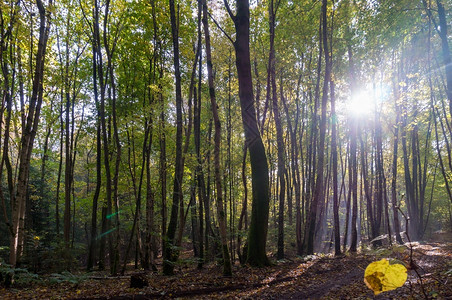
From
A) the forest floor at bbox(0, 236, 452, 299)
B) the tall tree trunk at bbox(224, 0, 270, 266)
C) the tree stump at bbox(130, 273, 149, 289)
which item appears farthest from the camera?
the tall tree trunk at bbox(224, 0, 270, 266)

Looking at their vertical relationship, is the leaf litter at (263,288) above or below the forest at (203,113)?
below

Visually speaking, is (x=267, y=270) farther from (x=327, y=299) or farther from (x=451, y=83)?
(x=451, y=83)

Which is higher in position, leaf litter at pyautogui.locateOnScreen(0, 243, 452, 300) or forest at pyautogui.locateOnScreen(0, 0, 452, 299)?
forest at pyautogui.locateOnScreen(0, 0, 452, 299)

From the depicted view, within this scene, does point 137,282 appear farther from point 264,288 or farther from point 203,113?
point 203,113

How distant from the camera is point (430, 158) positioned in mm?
22109

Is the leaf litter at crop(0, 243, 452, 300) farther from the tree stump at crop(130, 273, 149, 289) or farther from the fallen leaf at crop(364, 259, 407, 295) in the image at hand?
the fallen leaf at crop(364, 259, 407, 295)

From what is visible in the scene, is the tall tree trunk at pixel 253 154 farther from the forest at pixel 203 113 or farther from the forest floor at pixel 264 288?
the forest floor at pixel 264 288

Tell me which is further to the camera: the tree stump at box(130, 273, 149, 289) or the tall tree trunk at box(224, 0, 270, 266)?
the tall tree trunk at box(224, 0, 270, 266)

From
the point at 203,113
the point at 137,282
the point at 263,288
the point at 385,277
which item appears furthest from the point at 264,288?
the point at 203,113

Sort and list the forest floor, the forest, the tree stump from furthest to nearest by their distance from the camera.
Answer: the forest, the tree stump, the forest floor

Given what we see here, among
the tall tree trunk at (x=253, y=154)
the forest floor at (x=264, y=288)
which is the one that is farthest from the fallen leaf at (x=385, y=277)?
the tall tree trunk at (x=253, y=154)

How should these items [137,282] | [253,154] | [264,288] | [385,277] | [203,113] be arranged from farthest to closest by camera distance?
[203,113] → [253,154] → [137,282] → [264,288] → [385,277]

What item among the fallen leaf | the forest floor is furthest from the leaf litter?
the fallen leaf

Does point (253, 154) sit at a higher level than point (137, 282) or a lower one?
higher
